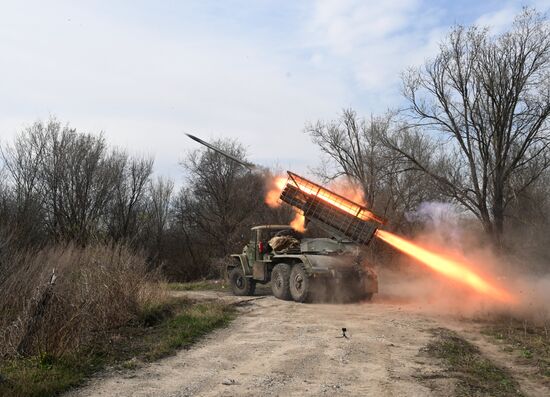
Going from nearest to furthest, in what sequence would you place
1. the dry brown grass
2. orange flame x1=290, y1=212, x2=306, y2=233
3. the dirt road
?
the dirt road
the dry brown grass
orange flame x1=290, y1=212, x2=306, y2=233

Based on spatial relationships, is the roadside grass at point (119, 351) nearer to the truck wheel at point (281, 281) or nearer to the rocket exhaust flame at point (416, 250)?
the truck wheel at point (281, 281)

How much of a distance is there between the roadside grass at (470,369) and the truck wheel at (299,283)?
19.4 feet

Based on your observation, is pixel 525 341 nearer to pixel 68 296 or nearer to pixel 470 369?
pixel 470 369

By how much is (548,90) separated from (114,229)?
3215 centimetres

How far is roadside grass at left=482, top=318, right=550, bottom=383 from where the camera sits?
335 inches

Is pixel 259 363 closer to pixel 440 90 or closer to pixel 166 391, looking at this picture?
pixel 166 391

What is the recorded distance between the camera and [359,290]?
54.0 ft

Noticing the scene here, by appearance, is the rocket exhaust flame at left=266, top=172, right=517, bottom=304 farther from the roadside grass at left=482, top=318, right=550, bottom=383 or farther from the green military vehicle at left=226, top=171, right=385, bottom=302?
the roadside grass at left=482, top=318, right=550, bottom=383

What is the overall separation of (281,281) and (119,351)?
28.0ft

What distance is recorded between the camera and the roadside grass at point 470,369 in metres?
6.85

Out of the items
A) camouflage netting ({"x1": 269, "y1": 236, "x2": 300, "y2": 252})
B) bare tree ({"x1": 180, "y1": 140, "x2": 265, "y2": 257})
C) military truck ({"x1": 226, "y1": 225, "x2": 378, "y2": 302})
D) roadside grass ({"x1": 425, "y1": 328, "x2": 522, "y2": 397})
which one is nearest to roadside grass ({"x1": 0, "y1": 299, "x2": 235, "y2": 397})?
military truck ({"x1": 226, "y1": 225, "x2": 378, "y2": 302})

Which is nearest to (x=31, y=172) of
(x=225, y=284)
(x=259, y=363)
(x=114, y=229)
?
(x=114, y=229)

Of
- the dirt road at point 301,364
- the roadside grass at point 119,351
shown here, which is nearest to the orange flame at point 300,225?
the roadside grass at point 119,351

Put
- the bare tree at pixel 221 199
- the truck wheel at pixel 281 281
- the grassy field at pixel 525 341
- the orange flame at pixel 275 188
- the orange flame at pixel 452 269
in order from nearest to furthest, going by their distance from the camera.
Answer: the grassy field at pixel 525 341, the orange flame at pixel 452 269, the truck wheel at pixel 281 281, the orange flame at pixel 275 188, the bare tree at pixel 221 199
